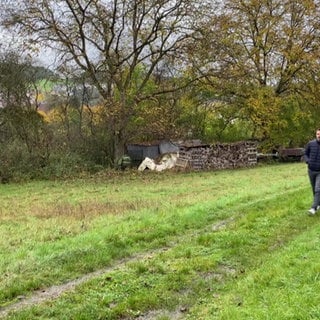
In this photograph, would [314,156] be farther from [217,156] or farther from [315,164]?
[217,156]

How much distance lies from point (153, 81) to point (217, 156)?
709cm

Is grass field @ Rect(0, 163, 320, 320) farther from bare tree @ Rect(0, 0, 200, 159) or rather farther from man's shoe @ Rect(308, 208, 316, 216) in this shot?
bare tree @ Rect(0, 0, 200, 159)

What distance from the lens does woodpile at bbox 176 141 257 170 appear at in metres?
31.0

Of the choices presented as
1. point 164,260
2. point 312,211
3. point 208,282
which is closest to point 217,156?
point 312,211

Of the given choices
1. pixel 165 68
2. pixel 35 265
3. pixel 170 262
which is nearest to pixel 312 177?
pixel 170 262

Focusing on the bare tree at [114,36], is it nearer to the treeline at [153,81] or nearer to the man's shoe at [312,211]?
the treeline at [153,81]

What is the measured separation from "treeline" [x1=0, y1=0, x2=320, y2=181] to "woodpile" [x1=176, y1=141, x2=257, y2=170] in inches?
82.0

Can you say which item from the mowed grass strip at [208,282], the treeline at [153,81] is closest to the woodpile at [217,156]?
the treeline at [153,81]

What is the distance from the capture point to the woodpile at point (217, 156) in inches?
1219

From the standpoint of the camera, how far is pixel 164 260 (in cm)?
823

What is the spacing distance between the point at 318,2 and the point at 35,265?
1266 inches

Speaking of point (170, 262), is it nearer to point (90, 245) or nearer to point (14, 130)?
point (90, 245)

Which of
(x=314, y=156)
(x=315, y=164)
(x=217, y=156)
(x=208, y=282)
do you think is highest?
(x=314, y=156)

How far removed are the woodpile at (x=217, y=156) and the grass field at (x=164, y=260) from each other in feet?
51.0
